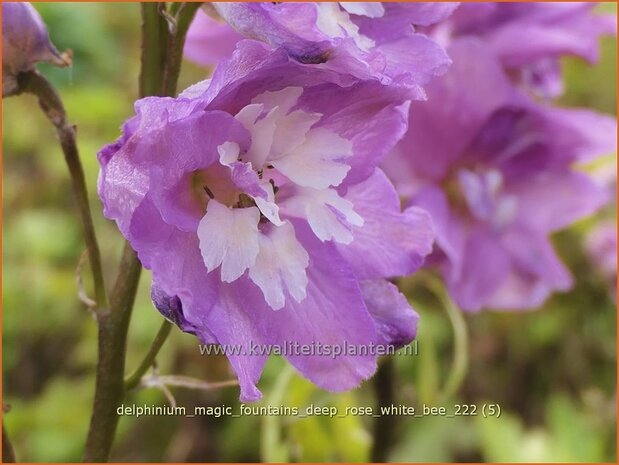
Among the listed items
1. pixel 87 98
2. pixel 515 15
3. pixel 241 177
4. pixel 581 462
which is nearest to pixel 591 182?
pixel 515 15

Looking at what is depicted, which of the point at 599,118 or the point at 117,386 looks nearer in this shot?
the point at 117,386

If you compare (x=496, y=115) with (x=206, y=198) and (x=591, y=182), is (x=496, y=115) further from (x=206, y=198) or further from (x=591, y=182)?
(x=206, y=198)

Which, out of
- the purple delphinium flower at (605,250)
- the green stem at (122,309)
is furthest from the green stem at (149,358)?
the purple delphinium flower at (605,250)

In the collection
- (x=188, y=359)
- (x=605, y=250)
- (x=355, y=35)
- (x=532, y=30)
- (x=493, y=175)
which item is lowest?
(x=188, y=359)

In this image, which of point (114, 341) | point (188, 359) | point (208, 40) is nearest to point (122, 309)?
point (114, 341)

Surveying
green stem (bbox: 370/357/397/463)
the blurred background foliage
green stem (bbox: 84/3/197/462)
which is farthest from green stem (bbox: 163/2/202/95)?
the blurred background foliage

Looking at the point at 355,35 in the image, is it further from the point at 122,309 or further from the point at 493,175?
the point at 493,175
